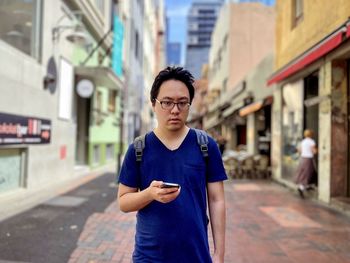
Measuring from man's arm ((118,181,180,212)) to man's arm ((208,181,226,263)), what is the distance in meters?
0.41

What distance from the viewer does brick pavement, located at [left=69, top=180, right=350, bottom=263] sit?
482cm

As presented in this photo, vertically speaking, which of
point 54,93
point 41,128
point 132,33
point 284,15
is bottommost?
point 41,128

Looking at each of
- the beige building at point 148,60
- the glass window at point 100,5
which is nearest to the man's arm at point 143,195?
the glass window at point 100,5

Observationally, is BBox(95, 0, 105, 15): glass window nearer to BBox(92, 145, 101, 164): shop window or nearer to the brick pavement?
BBox(92, 145, 101, 164): shop window

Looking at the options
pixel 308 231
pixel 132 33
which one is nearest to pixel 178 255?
pixel 308 231

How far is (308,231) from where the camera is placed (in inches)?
243

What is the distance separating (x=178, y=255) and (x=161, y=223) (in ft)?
0.62

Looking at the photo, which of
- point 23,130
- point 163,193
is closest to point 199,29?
point 23,130

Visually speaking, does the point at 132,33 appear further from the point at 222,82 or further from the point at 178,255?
the point at 178,255

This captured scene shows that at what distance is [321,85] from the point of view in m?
9.02

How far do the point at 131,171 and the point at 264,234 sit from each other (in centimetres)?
449

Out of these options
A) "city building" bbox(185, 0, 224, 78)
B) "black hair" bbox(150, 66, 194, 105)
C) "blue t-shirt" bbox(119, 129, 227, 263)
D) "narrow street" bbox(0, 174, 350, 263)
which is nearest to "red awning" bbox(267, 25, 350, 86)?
"narrow street" bbox(0, 174, 350, 263)

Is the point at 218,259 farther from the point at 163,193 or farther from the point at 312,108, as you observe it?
the point at 312,108

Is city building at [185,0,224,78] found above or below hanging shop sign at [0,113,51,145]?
above
